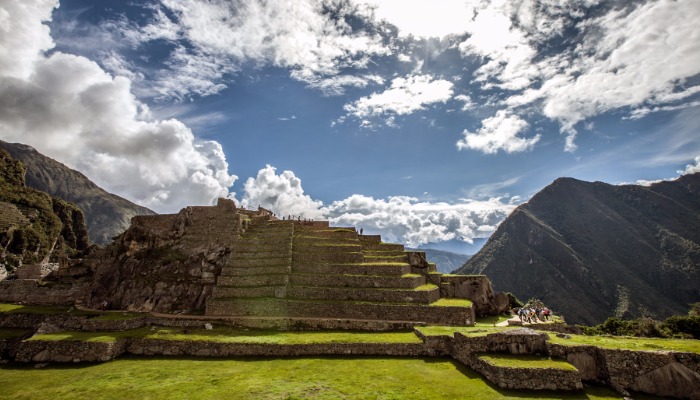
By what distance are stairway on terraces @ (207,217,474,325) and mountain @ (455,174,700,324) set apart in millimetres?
78313

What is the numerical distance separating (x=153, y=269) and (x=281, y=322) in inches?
669

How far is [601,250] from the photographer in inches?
5037

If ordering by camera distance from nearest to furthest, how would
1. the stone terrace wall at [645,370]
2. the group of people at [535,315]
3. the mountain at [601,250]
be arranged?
the stone terrace wall at [645,370], the group of people at [535,315], the mountain at [601,250]

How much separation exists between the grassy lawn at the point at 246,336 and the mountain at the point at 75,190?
15916 centimetres

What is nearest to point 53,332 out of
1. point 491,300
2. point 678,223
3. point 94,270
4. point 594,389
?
point 94,270

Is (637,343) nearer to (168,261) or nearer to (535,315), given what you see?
(535,315)

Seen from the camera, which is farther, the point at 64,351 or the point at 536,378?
the point at 64,351

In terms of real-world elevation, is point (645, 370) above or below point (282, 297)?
below

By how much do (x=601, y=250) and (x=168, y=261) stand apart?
486 feet

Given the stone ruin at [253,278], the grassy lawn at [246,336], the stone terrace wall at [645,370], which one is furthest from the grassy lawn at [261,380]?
the stone ruin at [253,278]

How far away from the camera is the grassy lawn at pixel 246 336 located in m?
20.4

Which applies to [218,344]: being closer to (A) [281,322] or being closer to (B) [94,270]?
(A) [281,322]

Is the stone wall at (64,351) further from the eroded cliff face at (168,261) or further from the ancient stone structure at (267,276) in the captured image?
the eroded cliff face at (168,261)

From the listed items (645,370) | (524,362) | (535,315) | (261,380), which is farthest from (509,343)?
(535,315)
